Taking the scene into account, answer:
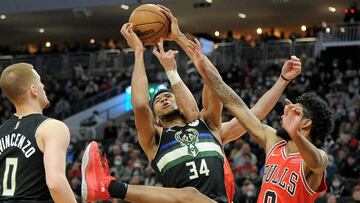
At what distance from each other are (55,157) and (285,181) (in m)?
1.83

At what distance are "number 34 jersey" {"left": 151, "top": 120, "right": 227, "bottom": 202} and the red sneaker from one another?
0.50m

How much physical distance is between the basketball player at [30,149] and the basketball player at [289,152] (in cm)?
150

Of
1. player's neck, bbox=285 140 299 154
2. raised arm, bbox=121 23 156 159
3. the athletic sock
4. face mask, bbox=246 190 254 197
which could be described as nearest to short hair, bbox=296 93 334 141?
player's neck, bbox=285 140 299 154

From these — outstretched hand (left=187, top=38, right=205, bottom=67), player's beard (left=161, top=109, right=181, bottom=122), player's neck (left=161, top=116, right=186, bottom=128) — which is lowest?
player's neck (left=161, top=116, right=186, bottom=128)

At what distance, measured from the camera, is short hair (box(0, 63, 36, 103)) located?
5121 millimetres

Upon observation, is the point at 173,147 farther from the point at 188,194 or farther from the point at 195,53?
the point at 195,53

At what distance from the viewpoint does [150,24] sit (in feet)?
20.8

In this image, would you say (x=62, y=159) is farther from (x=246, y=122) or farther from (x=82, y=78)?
(x=82, y=78)

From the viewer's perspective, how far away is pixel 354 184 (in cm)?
1334

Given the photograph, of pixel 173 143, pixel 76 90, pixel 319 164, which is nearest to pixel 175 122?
pixel 173 143

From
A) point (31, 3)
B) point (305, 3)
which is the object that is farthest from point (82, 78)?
point (305, 3)

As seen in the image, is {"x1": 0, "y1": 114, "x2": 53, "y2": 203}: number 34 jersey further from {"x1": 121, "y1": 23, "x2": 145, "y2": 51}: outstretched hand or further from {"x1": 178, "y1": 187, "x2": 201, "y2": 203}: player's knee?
{"x1": 121, "y1": 23, "x2": 145, "y2": 51}: outstretched hand

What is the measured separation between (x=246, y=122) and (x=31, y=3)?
22601mm

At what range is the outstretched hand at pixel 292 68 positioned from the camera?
637 cm
